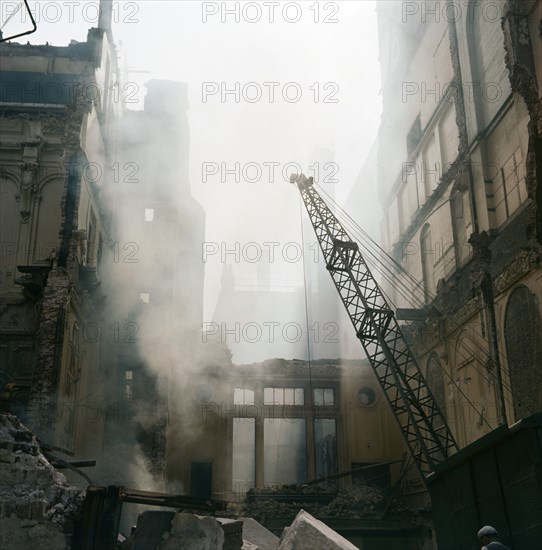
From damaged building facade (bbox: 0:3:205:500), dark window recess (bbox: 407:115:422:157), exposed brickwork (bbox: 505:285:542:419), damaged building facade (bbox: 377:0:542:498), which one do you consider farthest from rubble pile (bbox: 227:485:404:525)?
dark window recess (bbox: 407:115:422:157)

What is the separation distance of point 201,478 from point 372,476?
728 cm

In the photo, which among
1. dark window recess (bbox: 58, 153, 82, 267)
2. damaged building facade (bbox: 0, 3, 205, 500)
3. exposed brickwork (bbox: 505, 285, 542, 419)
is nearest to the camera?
exposed brickwork (bbox: 505, 285, 542, 419)

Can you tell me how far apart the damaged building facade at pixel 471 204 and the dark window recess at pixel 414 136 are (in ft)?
0.16

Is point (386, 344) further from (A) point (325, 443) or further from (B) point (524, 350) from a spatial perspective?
(A) point (325, 443)

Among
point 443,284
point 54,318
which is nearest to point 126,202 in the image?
point 54,318

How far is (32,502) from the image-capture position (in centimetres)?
1066

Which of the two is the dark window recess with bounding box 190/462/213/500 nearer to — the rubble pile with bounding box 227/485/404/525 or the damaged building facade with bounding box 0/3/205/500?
the damaged building facade with bounding box 0/3/205/500

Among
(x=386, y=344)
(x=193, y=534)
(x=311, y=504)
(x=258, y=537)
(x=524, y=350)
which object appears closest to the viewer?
(x=193, y=534)

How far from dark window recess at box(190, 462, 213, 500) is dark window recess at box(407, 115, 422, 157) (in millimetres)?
15849

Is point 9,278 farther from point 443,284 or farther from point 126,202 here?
point 443,284

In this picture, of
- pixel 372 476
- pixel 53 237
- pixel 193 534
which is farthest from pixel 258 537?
pixel 372 476

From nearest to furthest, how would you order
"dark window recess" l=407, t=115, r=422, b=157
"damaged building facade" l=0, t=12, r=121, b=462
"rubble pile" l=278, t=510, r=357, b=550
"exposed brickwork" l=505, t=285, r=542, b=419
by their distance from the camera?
"rubble pile" l=278, t=510, r=357, b=550
"exposed brickwork" l=505, t=285, r=542, b=419
"damaged building facade" l=0, t=12, r=121, b=462
"dark window recess" l=407, t=115, r=422, b=157

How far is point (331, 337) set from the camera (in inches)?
1993

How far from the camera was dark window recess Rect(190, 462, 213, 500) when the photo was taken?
94.8ft
